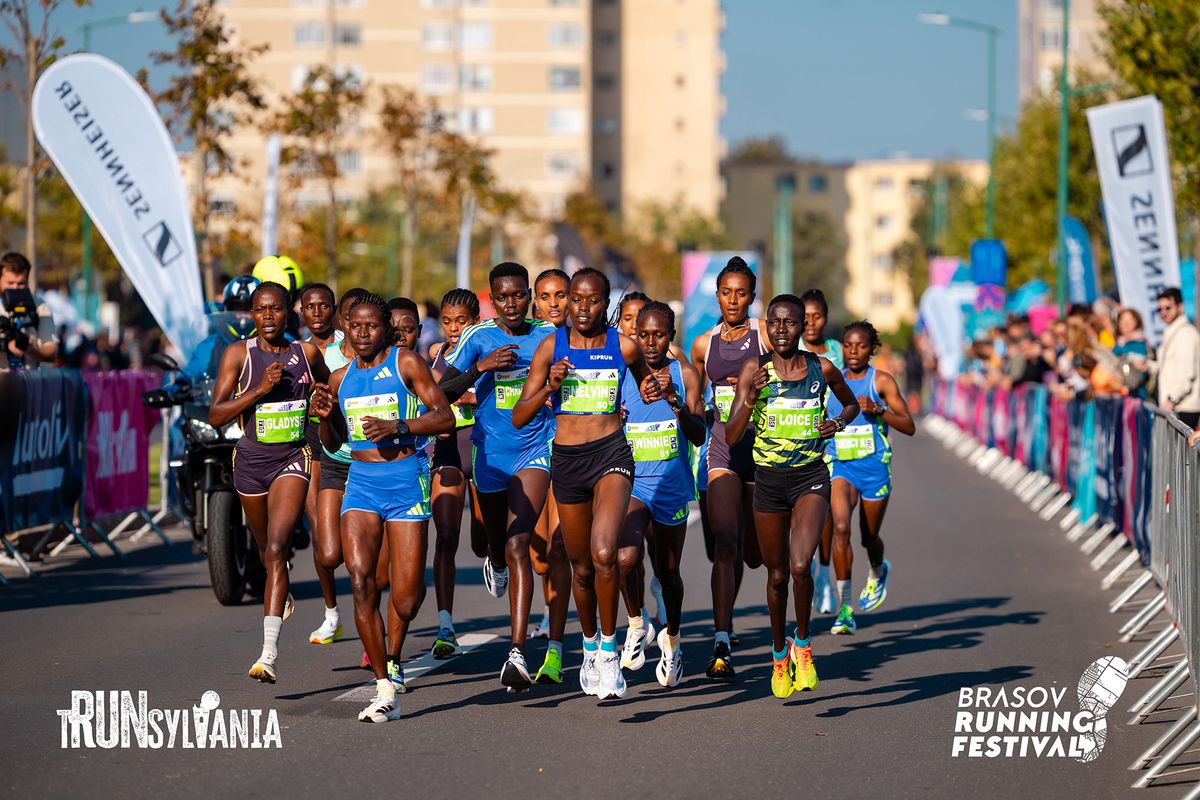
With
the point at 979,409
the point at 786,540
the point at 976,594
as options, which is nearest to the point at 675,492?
the point at 786,540

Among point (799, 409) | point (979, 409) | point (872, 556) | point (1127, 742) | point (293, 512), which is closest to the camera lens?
point (1127, 742)

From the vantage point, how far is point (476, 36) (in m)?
114

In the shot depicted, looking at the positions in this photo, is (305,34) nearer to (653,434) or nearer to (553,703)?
(653,434)

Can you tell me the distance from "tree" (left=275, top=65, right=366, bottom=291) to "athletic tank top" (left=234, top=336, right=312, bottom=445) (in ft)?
77.1

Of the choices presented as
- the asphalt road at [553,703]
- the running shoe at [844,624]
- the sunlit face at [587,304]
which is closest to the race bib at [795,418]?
the sunlit face at [587,304]

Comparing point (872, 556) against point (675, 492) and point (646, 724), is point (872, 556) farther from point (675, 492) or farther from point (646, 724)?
point (646, 724)

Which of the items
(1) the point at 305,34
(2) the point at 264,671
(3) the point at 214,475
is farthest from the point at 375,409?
(1) the point at 305,34

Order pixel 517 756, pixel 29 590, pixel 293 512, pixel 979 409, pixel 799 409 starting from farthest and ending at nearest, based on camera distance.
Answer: pixel 979 409 → pixel 29 590 → pixel 293 512 → pixel 799 409 → pixel 517 756

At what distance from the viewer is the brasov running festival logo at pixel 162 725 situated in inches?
313

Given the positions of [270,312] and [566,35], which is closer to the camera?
[270,312]

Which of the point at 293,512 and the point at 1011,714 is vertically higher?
the point at 293,512

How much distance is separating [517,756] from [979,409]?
2642 cm

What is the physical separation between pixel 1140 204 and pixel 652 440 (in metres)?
11.7

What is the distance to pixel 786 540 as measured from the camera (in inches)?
367
